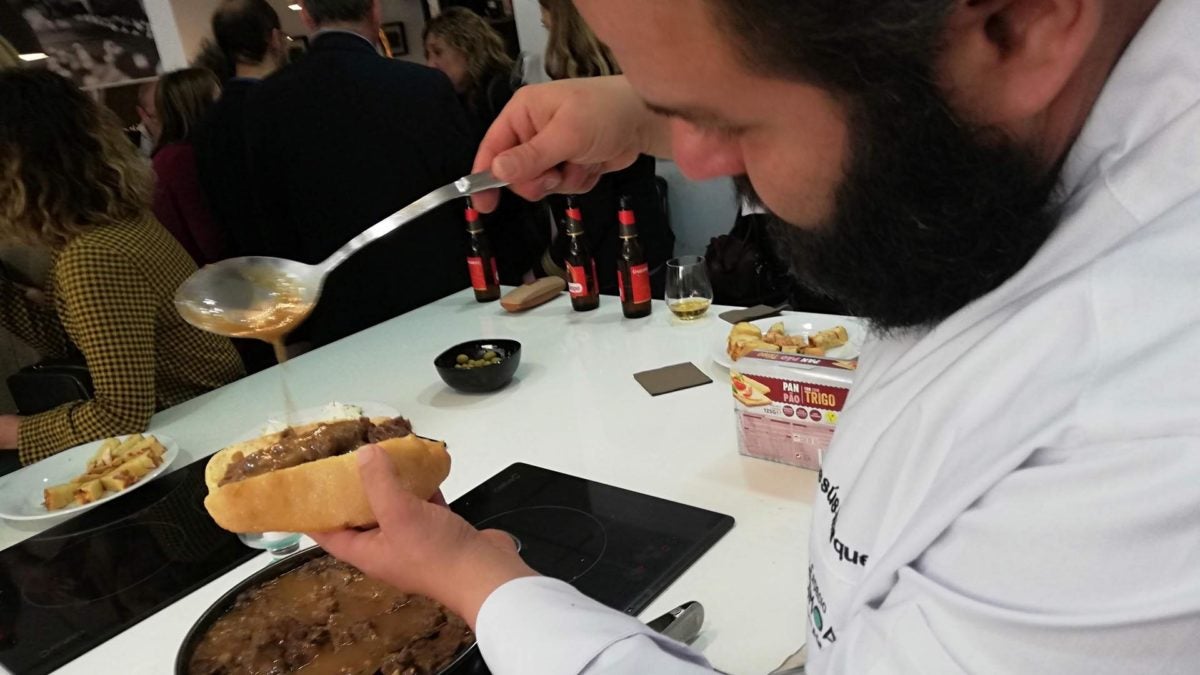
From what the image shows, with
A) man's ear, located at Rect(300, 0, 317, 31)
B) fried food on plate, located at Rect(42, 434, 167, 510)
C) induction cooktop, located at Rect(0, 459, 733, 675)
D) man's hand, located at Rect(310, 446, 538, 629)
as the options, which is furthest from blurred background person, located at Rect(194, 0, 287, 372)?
man's hand, located at Rect(310, 446, 538, 629)

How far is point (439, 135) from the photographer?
2.65 m

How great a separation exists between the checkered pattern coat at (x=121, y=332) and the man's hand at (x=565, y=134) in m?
1.09

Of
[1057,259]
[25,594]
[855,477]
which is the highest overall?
[1057,259]

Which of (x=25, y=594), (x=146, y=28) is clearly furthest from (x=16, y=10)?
(x=25, y=594)

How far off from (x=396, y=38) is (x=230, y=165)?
338 cm

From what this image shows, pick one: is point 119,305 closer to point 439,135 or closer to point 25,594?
point 25,594

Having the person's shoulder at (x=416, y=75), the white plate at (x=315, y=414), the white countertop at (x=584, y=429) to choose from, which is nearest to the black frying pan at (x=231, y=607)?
the white countertop at (x=584, y=429)

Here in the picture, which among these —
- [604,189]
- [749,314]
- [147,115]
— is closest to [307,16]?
[604,189]

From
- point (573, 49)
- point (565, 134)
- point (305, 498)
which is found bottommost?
point (305, 498)

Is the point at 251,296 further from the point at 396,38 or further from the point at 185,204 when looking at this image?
the point at 396,38

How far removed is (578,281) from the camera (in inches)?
80.2

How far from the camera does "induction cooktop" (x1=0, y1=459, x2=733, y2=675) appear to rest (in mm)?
1002

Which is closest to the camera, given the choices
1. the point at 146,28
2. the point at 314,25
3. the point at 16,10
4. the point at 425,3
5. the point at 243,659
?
the point at 243,659

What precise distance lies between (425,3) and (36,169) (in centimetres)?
442
